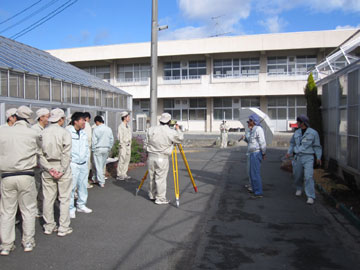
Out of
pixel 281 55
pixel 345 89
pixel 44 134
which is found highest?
pixel 281 55

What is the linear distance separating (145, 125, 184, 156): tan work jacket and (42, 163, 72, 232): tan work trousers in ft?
7.12

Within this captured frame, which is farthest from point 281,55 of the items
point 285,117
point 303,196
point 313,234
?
point 313,234

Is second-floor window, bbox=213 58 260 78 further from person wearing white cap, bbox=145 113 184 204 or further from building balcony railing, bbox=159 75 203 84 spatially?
person wearing white cap, bbox=145 113 184 204

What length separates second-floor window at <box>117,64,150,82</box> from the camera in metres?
35.1

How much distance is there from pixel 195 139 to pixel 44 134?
784 inches

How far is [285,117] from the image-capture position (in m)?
31.6

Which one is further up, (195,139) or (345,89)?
Answer: (345,89)

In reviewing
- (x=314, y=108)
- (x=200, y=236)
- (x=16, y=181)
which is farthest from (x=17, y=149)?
(x=314, y=108)

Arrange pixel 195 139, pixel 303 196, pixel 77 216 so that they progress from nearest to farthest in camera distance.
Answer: pixel 77 216, pixel 303 196, pixel 195 139

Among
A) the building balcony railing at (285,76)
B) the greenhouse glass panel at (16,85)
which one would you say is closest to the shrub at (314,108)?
the greenhouse glass panel at (16,85)

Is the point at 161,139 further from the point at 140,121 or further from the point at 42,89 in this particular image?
the point at 140,121

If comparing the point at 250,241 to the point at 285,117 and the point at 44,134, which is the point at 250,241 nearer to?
the point at 44,134

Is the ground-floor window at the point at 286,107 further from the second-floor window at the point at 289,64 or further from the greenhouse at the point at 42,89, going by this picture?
the greenhouse at the point at 42,89

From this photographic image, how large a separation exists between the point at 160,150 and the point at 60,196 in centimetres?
241
